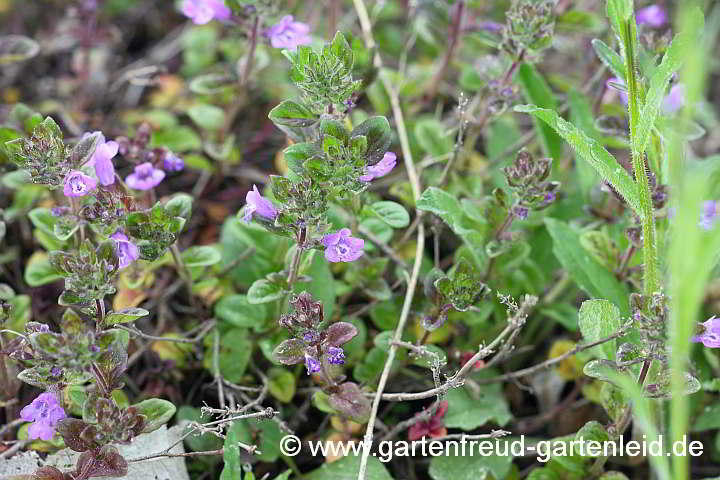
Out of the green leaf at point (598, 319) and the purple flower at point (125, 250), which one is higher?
the green leaf at point (598, 319)

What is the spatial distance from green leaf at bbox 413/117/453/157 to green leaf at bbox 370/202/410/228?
28.5 inches

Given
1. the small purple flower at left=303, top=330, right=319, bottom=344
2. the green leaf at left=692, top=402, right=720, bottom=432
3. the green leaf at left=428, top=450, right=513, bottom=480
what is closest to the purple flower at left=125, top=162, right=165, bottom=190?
the small purple flower at left=303, top=330, right=319, bottom=344

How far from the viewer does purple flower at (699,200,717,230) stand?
7.61 feet

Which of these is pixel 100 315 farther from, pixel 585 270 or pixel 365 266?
pixel 585 270

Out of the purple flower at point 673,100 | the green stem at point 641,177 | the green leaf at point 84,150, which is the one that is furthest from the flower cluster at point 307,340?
the purple flower at point 673,100

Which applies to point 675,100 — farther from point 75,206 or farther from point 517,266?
point 75,206

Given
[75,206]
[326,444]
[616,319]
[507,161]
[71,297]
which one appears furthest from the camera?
[507,161]

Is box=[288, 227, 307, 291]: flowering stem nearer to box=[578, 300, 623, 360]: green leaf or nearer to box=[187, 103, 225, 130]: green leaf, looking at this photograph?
box=[578, 300, 623, 360]: green leaf

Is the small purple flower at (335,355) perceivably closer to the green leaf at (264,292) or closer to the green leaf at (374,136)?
the green leaf at (264,292)

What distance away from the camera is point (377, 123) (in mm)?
2111

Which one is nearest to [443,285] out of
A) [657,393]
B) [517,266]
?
[517,266]

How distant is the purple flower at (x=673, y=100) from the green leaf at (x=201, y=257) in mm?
1653

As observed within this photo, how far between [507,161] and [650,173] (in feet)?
3.08

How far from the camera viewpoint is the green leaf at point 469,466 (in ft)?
8.07
